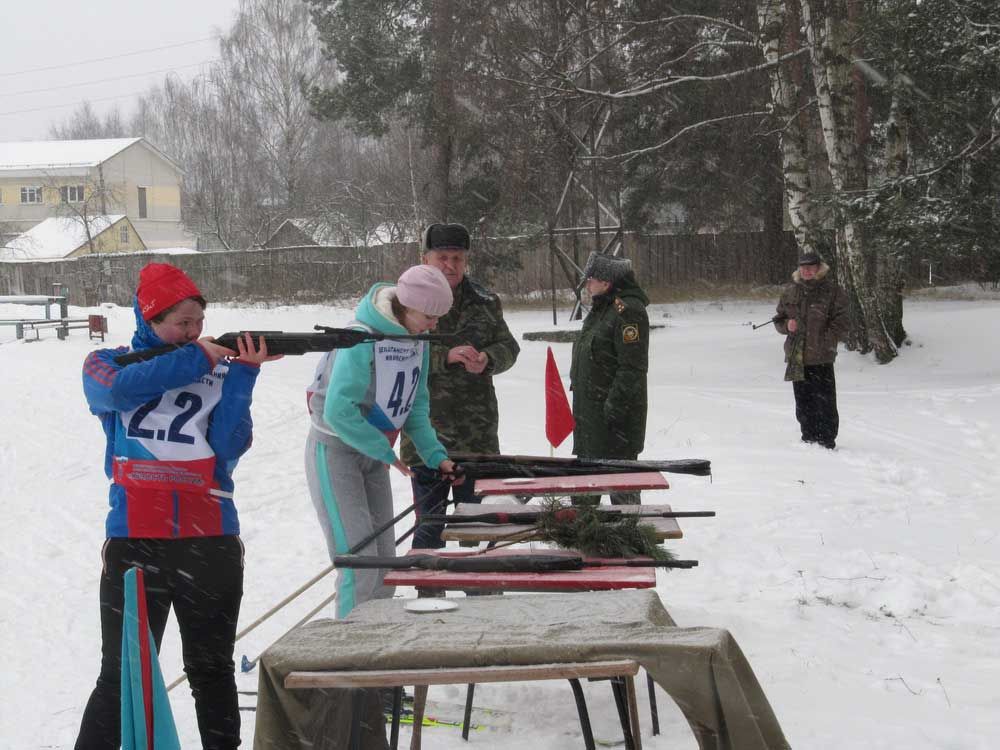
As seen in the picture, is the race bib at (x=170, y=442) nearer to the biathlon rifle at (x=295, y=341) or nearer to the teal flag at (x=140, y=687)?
the biathlon rifle at (x=295, y=341)

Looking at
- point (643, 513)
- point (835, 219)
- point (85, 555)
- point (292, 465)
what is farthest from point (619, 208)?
point (643, 513)

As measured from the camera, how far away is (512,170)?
21547 millimetres

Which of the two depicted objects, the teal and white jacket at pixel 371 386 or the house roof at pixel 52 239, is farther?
the house roof at pixel 52 239

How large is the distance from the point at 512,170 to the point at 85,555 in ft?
50.8

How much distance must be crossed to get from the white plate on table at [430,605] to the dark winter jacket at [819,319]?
6793 millimetres

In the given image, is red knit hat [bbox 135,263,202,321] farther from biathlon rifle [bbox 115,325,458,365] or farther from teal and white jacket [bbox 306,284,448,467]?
teal and white jacket [bbox 306,284,448,467]

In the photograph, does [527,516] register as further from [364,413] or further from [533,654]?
[533,654]

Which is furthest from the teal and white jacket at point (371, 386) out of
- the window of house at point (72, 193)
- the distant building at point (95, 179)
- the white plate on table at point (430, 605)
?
the window of house at point (72, 193)

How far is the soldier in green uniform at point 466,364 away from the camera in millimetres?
5160

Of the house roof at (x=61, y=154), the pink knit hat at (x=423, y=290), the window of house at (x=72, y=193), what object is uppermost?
the house roof at (x=61, y=154)

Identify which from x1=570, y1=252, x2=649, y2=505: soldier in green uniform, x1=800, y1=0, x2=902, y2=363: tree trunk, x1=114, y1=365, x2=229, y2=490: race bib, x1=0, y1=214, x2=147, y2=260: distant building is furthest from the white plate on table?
x1=0, y1=214, x2=147, y2=260: distant building

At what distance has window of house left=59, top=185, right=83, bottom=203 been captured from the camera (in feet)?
192

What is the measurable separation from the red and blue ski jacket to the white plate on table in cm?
69

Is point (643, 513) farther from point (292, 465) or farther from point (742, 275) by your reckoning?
point (742, 275)
